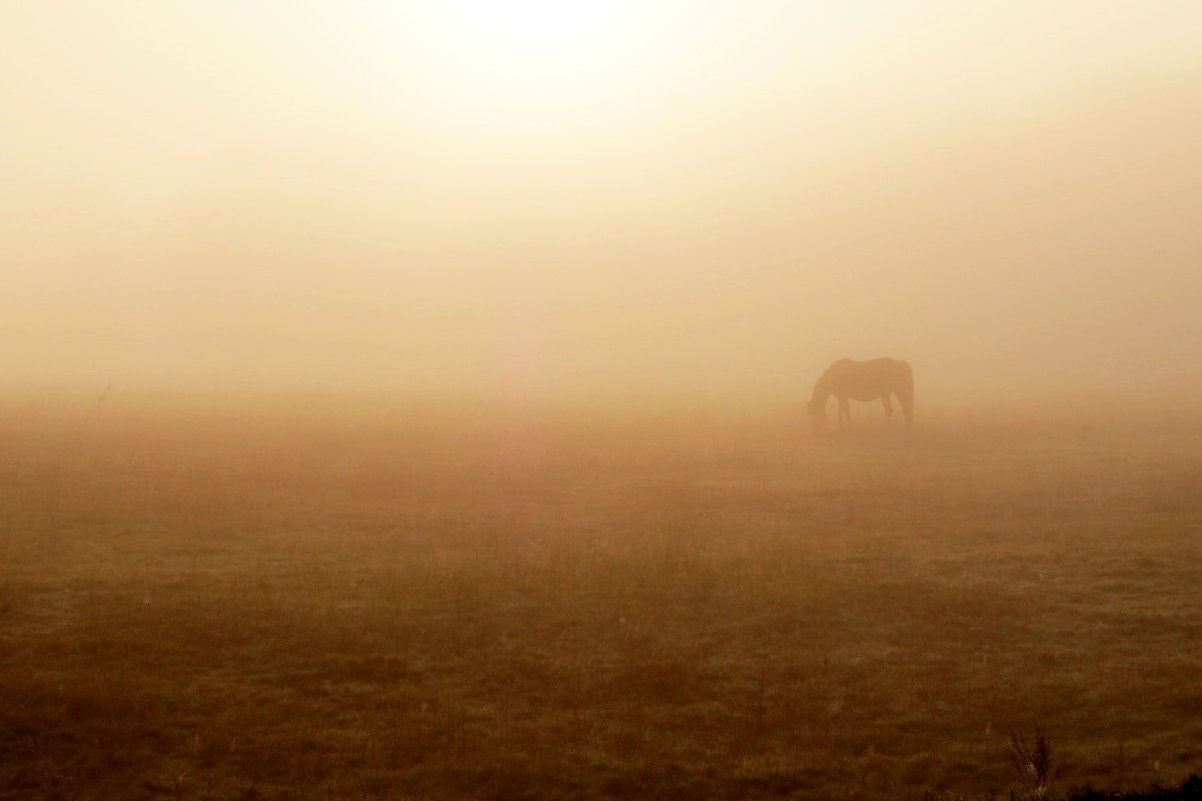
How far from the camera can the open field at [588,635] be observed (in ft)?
27.5

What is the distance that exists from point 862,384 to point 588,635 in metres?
29.8

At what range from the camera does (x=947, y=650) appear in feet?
37.2

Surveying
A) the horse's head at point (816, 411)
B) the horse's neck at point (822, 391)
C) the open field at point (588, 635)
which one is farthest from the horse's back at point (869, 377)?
the open field at point (588, 635)

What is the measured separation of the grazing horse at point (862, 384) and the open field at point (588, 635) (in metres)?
14.4

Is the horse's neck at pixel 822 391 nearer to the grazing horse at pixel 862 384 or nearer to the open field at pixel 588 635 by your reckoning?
the grazing horse at pixel 862 384

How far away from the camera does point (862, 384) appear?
39.7m

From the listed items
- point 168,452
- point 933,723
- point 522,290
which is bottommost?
point 933,723

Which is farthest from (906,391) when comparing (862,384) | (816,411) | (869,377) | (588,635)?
(588,635)

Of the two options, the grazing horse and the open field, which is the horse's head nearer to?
the grazing horse

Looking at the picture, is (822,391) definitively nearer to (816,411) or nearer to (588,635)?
(816,411)

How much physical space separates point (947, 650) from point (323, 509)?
1368 centimetres

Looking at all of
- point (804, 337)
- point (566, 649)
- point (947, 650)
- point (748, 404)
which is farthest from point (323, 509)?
point (804, 337)

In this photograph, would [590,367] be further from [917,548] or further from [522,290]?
[917,548]

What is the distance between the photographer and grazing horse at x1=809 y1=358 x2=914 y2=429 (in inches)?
1524
